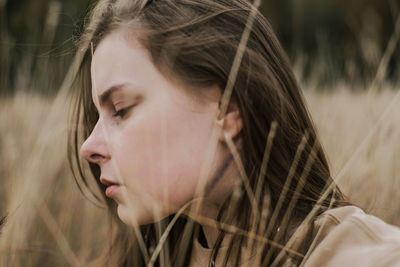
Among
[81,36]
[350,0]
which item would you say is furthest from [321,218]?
[350,0]

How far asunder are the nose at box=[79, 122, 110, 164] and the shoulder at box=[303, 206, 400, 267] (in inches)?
20.9

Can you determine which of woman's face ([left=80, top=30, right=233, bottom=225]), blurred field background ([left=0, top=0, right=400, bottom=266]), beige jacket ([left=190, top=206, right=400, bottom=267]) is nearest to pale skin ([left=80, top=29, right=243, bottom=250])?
woman's face ([left=80, top=30, right=233, bottom=225])

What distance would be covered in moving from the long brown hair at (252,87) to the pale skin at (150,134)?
0.04 m

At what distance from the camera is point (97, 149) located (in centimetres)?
119

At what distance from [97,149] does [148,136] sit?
139 mm

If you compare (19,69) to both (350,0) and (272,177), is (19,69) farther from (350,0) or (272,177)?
(350,0)

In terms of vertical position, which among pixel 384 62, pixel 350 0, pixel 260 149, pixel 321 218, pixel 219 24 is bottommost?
pixel 321 218

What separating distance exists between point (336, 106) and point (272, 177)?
6.82 feet

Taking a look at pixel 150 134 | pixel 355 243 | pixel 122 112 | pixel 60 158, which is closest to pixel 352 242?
pixel 355 243

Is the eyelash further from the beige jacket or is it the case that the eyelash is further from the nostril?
the beige jacket

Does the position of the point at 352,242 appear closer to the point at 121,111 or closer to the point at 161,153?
the point at 161,153

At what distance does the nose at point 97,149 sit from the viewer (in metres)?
1.19

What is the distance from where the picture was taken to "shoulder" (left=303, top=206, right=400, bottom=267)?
89cm

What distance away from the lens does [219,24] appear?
126 cm
